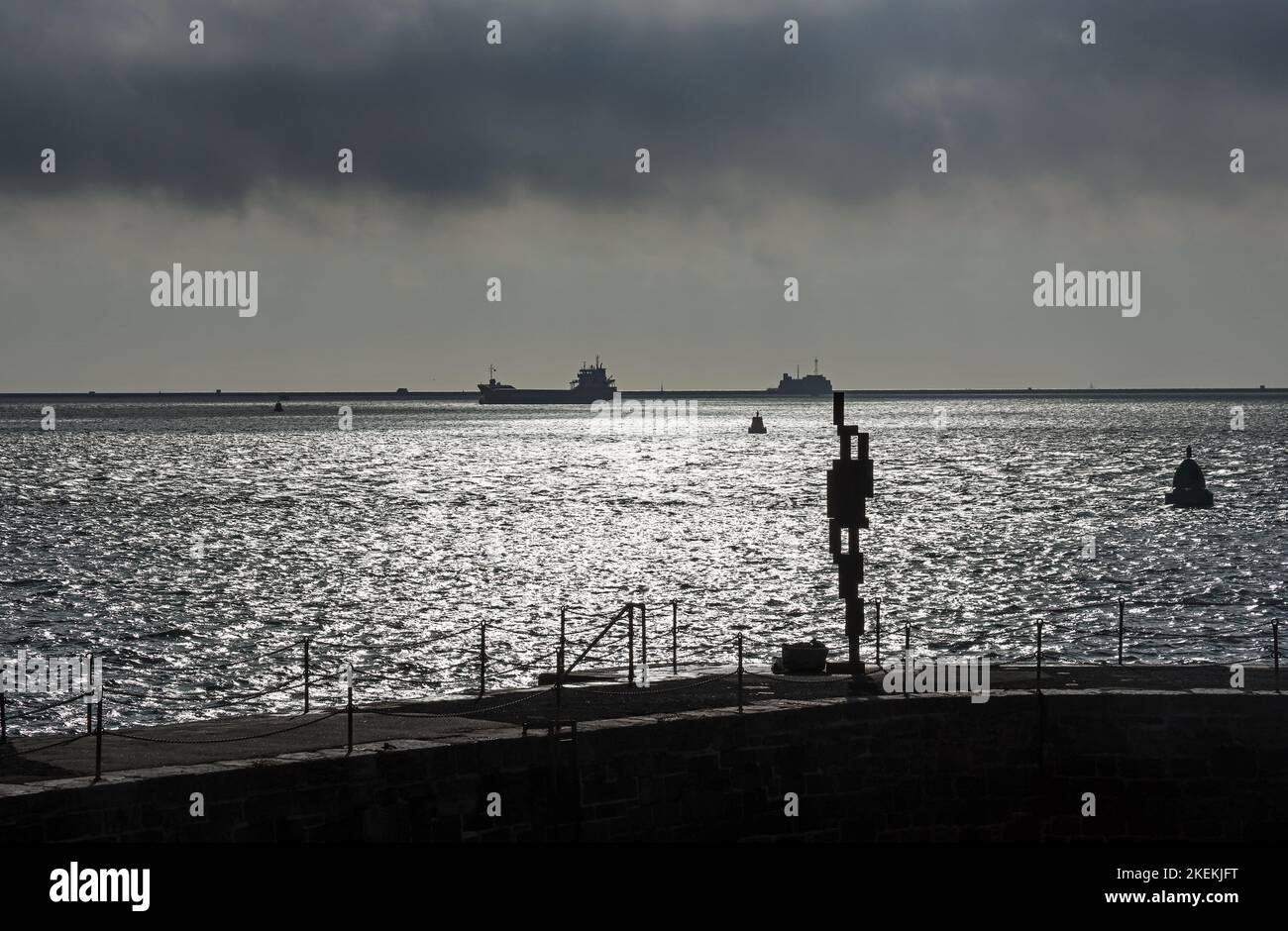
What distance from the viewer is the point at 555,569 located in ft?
213

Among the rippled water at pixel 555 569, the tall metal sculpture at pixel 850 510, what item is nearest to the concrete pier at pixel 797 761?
the tall metal sculpture at pixel 850 510

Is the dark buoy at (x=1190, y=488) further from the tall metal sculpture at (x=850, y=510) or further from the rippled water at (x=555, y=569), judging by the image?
the tall metal sculpture at (x=850, y=510)

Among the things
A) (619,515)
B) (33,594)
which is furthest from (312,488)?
(33,594)

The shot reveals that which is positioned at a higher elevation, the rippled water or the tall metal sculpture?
the tall metal sculpture

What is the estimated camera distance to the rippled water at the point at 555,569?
142ft

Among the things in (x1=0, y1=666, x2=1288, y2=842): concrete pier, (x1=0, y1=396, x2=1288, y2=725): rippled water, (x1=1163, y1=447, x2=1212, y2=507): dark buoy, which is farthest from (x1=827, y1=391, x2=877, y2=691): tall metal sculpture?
(x1=1163, y1=447, x2=1212, y2=507): dark buoy

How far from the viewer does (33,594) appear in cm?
5550

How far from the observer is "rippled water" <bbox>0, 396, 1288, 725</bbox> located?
43.3m

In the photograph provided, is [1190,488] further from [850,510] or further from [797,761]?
[797,761]

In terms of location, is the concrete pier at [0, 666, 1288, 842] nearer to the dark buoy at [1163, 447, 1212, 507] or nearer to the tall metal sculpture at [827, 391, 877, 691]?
the tall metal sculpture at [827, 391, 877, 691]

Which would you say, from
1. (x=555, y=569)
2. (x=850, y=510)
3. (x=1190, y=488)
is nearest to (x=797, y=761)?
(x=850, y=510)
